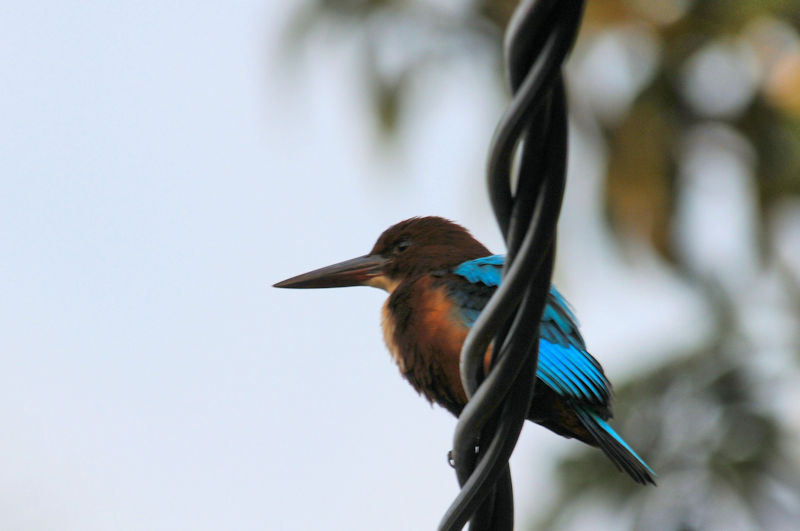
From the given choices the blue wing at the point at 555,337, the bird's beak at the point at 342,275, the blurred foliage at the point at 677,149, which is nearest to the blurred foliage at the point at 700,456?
the blurred foliage at the point at 677,149

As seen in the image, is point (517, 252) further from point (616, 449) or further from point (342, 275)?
point (342, 275)

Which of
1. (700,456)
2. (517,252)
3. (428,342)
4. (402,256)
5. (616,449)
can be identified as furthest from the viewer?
(700,456)

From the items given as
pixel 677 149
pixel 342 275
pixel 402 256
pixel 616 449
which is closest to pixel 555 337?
pixel 616 449

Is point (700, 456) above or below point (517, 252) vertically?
below

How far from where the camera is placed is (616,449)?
9.63 ft

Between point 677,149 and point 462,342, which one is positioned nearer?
point 462,342

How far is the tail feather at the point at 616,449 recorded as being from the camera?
9.43 ft

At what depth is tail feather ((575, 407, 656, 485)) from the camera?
287 cm

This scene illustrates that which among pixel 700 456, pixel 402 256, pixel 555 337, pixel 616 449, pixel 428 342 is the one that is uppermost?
pixel 402 256

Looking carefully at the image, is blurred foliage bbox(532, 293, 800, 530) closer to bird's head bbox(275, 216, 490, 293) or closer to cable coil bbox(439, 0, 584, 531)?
bird's head bbox(275, 216, 490, 293)

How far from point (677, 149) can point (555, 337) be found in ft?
23.8

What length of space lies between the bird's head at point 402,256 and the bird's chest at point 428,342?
279 mm

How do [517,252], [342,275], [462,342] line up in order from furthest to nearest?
1. [342,275]
2. [462,342]
3. [517,252]

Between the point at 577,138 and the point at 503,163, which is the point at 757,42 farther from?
the point at 503,163
